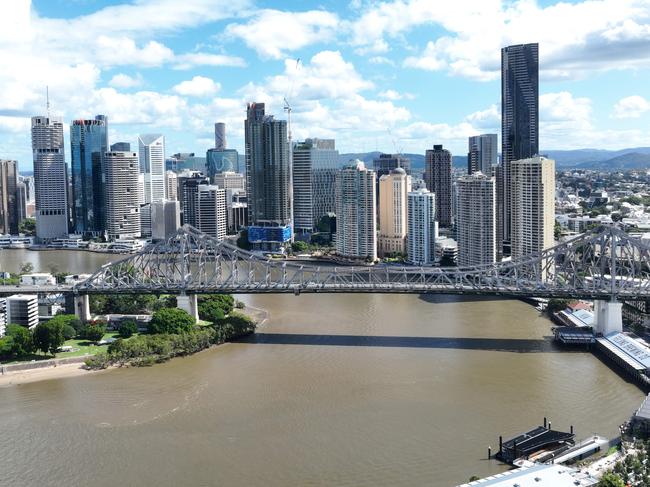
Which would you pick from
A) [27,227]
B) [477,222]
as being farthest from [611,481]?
[27,227]

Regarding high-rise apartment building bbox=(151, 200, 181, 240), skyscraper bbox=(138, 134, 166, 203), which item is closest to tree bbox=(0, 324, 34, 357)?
high-rise apartment building bbox=(151, 200, 181, 240)

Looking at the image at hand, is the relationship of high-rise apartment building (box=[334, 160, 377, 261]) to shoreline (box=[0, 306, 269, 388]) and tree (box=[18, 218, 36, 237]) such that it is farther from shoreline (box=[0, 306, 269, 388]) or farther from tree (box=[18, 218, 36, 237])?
tree (box=[18, 218, 36, 237])

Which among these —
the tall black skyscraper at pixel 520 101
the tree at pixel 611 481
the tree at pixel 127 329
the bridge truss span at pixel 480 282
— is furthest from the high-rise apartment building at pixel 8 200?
the tree at pixel 611 481

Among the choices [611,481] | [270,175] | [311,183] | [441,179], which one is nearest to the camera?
[611,481]

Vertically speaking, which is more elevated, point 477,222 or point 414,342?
point 477,222

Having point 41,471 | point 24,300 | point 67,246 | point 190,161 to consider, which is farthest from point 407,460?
point 190,161

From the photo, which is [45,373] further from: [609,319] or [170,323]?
[609,319]

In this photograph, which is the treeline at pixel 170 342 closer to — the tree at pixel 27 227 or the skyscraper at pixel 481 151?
the tree at pixel 27 227
